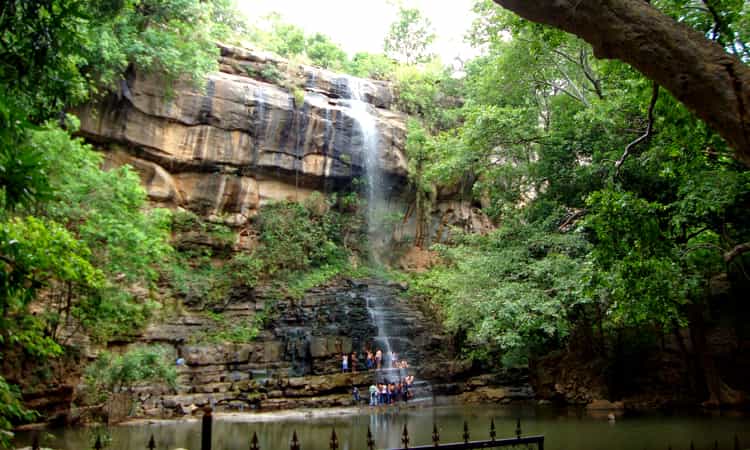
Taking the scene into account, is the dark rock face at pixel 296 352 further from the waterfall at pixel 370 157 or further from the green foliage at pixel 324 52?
the green foliage at pixel 324 52

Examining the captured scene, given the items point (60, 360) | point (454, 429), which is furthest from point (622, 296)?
point (60, 360)

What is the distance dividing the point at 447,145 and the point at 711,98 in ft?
46.4

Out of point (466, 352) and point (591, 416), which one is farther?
point (466, 352)

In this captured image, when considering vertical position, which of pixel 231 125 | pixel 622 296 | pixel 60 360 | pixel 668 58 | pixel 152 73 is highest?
pixel 152 73

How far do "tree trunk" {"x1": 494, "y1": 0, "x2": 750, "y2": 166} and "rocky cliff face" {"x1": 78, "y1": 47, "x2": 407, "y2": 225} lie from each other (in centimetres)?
1917

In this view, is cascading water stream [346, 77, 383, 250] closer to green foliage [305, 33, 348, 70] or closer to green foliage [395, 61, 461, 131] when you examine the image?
green foliage [395, 61, 461, 131]

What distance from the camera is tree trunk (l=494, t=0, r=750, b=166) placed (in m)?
3.24

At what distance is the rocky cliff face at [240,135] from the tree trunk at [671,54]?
19.2 m

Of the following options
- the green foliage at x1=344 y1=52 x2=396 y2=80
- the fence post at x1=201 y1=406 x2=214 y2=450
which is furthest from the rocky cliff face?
the fence post at x1=201 y1=406 x2=214 y2=450

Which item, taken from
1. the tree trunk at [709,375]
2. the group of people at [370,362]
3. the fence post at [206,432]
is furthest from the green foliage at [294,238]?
the fence post at [206,432]

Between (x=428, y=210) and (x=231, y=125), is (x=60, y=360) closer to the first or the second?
(x=231, y=125)

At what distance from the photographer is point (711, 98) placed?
10.8 ft

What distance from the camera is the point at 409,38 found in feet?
109

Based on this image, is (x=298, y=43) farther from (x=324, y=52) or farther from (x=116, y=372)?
(x=116, y=372)
